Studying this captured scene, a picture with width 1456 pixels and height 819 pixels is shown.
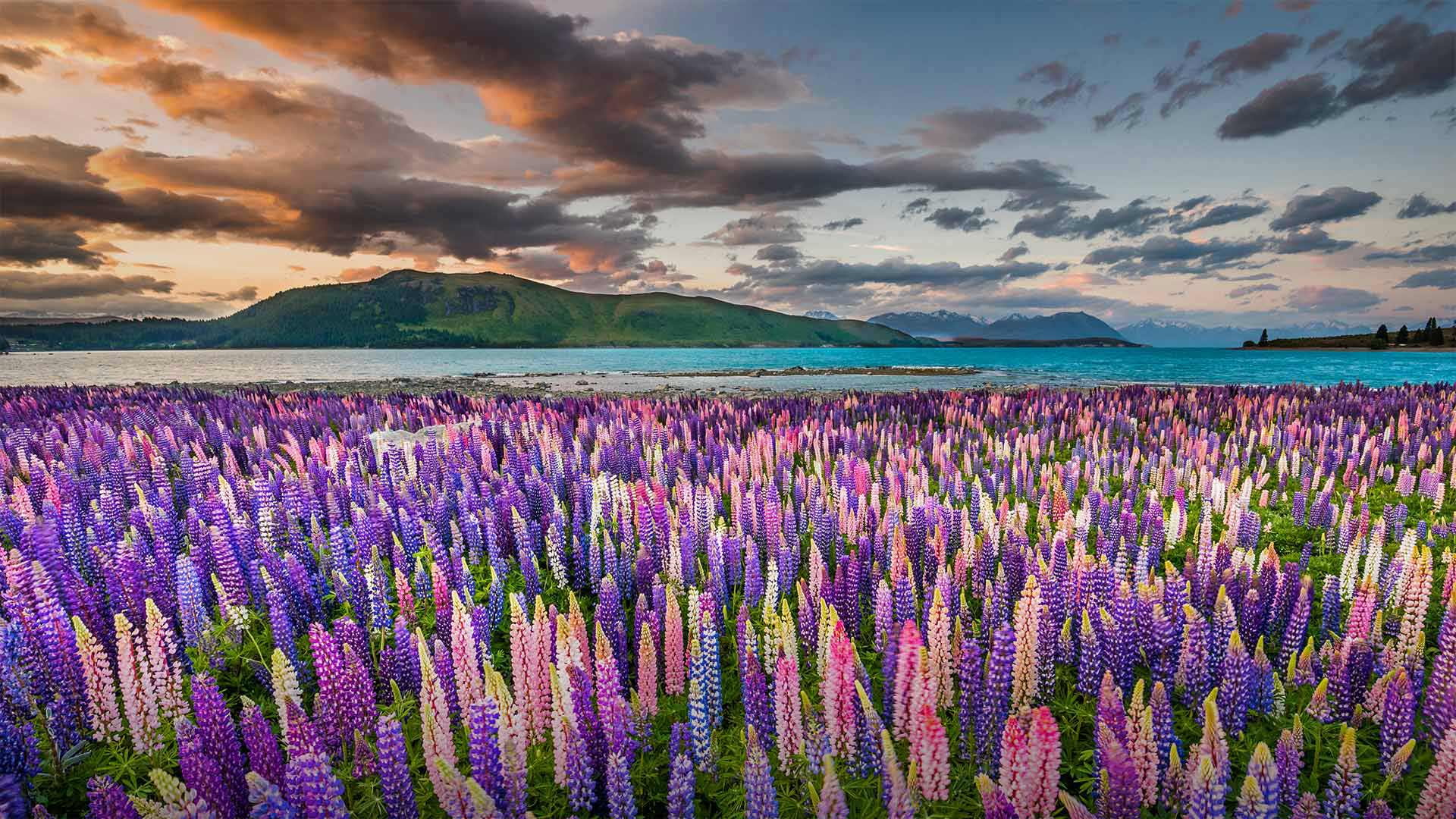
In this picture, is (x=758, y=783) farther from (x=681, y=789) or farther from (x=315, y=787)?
(x=315, y=787)

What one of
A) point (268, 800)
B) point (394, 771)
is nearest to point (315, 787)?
point (268, 800)

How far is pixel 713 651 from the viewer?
366cm

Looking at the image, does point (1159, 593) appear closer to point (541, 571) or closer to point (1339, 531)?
point (1339, 531)

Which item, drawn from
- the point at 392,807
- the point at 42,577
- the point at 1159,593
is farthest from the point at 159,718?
the point at 1159,593

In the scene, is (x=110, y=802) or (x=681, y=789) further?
(x=681, y=789)

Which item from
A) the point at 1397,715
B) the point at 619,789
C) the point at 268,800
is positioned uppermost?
the point at 268,800

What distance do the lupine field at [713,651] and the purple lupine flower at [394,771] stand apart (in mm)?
15

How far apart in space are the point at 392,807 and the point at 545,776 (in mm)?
836

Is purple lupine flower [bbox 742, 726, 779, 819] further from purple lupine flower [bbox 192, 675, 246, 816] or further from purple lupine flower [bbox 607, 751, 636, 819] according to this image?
purple lupine flower [bbox 192, 675, 246, 816]

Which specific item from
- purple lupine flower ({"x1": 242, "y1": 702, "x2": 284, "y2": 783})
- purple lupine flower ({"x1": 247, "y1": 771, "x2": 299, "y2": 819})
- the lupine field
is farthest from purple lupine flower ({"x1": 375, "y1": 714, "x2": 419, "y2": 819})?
purple lupine flower ({"x1": 242, "y1": 702, "x2": 284, "y2": 783})

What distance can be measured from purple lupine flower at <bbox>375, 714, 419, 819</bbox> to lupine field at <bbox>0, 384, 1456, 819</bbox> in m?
0.01

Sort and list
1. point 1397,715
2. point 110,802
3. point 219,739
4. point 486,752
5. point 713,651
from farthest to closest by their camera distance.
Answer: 1. point 713,651
2. point 1397,715
3. point 219,739
4. point 486,752
5. point 110,802

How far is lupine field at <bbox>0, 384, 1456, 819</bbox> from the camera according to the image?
2832 millimetres

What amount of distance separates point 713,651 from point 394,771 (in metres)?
1.59
